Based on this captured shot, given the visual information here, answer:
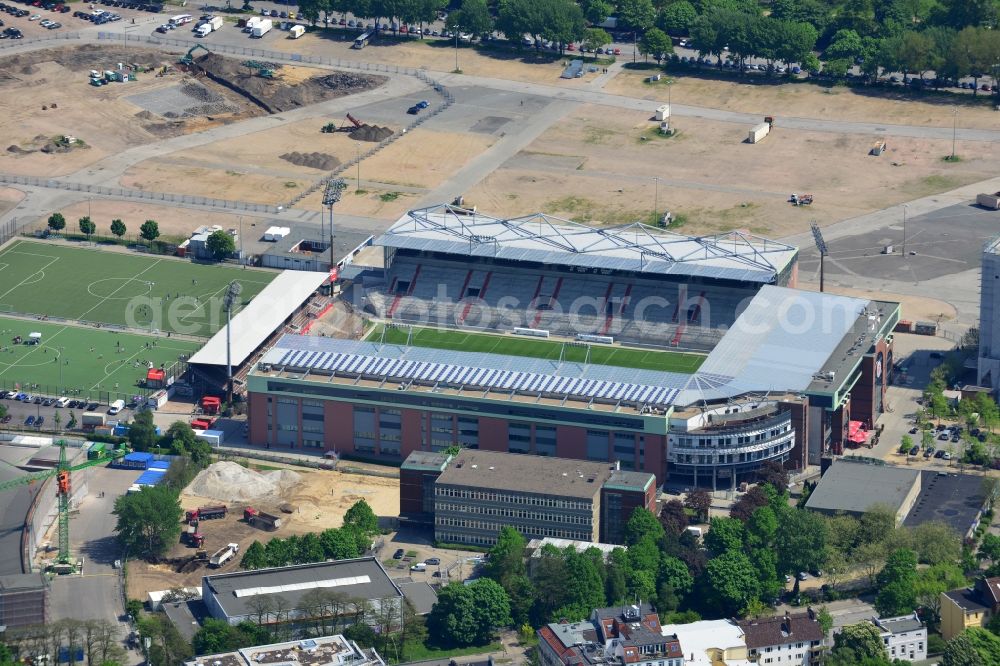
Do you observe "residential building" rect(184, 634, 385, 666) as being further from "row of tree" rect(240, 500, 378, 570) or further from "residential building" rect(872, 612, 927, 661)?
"residential building" rect(872, 612, 927, 661)

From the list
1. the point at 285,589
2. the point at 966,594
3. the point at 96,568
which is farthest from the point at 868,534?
the point at 96,568

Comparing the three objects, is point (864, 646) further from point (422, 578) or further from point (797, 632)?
point (422, 578)

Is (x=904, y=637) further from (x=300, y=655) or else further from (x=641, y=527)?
(x=300, y=655)

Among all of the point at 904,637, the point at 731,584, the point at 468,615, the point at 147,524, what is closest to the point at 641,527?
the point at 731,584

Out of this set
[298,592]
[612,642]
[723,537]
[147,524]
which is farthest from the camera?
[147,524]

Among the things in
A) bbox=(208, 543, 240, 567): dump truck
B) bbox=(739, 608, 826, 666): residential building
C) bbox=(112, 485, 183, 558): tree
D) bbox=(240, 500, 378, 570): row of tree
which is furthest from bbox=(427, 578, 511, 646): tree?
bbox=(112, 485, 183, 558): tree

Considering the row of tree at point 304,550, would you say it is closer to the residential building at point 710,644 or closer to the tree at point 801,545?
the residential building at point 710,644
